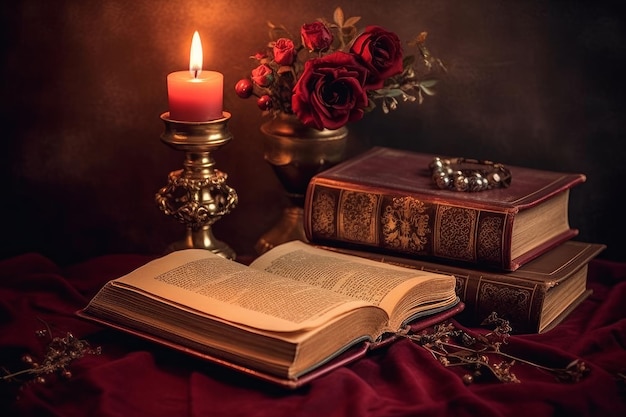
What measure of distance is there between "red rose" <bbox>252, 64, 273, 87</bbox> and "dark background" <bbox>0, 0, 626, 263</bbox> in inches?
10.6

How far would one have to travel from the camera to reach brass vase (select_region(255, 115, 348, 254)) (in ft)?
6.10

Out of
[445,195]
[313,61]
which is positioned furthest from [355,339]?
[313,61]

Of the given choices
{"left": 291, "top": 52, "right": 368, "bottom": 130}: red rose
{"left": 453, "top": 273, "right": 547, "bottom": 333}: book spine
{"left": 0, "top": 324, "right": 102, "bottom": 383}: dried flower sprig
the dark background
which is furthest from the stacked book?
{"left": 0, "top": 324, "right": 102, "bottom": 383}: dried flower sprig

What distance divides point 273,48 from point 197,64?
0.52 ft

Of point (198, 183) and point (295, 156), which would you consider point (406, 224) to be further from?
point (198, 183)

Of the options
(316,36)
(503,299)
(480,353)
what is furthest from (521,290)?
(316,36)

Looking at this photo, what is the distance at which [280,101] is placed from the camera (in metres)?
1.84

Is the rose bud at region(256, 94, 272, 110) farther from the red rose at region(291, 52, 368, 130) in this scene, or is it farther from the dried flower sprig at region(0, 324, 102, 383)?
the dried flower sprig at region(0, 324, 102, 383)

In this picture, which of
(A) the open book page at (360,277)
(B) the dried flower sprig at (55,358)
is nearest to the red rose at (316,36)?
(A) the open book page at (360,277)

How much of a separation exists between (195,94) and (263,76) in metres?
0.15

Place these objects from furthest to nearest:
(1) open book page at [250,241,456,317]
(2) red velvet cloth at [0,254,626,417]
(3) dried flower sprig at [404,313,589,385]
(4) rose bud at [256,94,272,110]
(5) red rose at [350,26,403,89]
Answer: (4) rose bud at [256,94,272,110], (5) red rose at [350,26,403,89], (1) open book page at [250,241,456,317], (3) dried flower sprig at [404,313,589,385], (2) red velvet cloth at [0,254,626,417]

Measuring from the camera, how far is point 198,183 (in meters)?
1.79

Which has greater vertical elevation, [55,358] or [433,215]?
[433,215]

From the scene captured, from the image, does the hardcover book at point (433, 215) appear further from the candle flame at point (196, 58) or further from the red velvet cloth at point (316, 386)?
the candle flame at point (196, 58)
